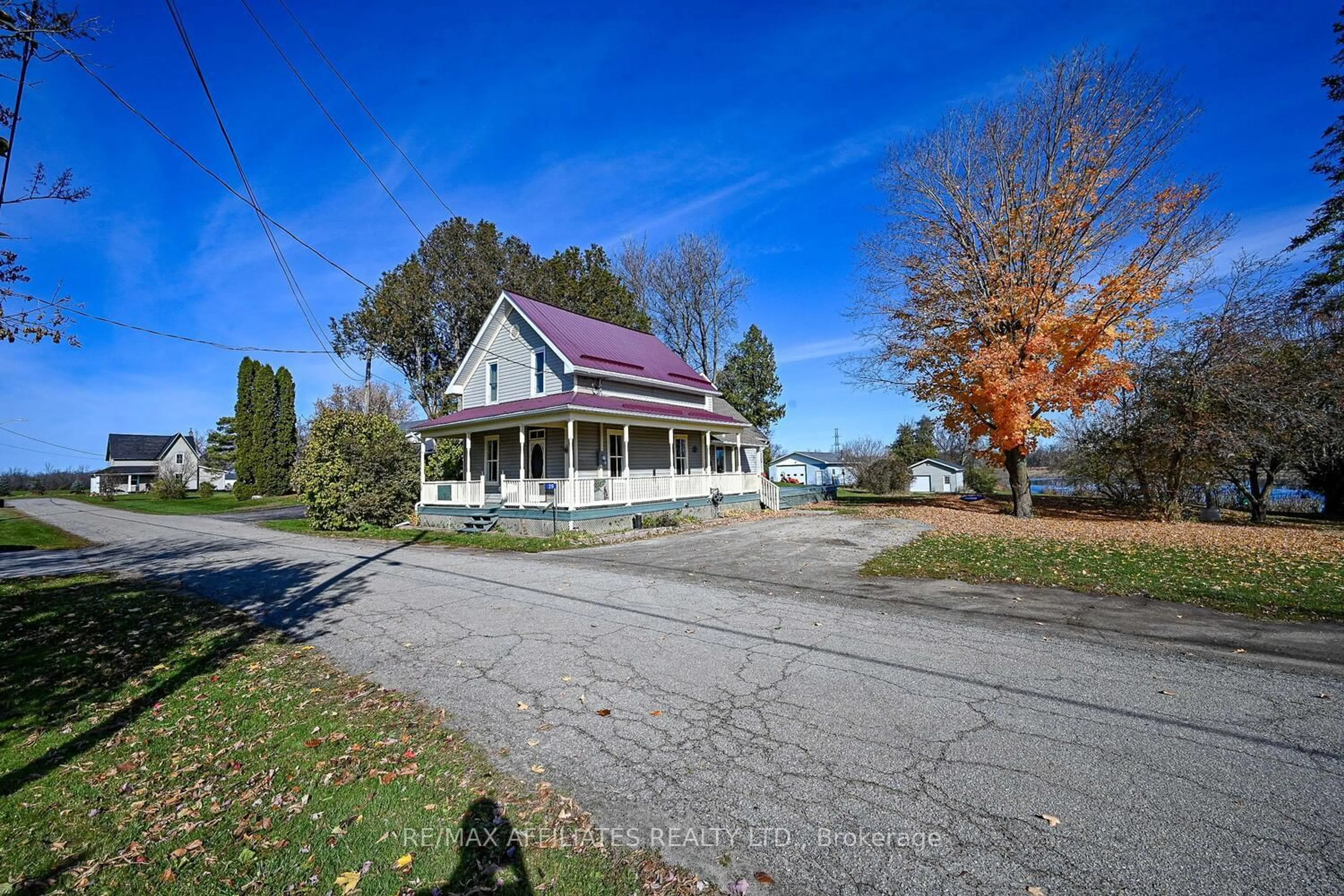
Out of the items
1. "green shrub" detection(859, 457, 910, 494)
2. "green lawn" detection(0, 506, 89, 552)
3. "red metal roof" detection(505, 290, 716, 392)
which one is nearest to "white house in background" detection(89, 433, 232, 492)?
"green lawn" detection(0, 506, 89, 552)

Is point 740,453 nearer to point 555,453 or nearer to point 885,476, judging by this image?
point 555,453

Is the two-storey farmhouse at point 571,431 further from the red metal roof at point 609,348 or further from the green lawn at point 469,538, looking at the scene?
the green lawn at point 469,538

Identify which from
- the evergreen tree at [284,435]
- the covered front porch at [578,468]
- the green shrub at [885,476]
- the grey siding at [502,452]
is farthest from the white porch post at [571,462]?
the evergreen tree at [284,435]

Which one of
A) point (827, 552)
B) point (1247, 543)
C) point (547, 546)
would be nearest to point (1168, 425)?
point (1247, 543)

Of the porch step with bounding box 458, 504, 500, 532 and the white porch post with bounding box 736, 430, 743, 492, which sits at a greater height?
the white porch post with bounding box 736, 430, 743, 492

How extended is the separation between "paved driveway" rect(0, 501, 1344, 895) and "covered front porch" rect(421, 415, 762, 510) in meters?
9.42

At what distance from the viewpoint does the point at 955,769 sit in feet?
11.3

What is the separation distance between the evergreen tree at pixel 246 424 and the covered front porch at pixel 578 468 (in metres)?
32.1

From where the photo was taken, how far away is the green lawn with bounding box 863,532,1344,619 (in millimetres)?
7406

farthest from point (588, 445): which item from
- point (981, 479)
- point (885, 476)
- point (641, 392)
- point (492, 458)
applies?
point (981, 479)

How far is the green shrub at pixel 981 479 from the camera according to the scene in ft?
141

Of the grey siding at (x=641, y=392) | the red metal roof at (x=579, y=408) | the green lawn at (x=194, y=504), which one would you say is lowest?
the green lawn at (x=194, y=504)

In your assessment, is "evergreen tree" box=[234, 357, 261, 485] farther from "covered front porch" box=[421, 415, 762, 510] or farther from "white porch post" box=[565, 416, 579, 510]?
"white porch post" box=[565, 416, 579, 510]

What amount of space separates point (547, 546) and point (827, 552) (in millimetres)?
7109
